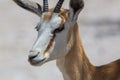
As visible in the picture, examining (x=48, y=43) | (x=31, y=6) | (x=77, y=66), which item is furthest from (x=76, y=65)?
(x=31, y=6)

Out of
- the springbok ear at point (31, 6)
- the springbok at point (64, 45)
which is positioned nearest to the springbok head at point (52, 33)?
the springbok at point (64, 45)

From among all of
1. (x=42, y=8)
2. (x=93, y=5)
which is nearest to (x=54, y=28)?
(x=42, y=8)

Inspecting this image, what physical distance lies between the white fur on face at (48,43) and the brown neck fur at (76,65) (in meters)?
0.11

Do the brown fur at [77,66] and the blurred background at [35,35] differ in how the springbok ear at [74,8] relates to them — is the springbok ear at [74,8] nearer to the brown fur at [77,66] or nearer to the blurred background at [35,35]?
the brown fur at [77,66]

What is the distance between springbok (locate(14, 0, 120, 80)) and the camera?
16.5ft

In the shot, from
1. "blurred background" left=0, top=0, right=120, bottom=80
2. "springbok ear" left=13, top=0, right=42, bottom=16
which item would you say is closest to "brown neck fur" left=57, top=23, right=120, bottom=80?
"springbok ear" left=13, top=0, right=42, bottom=16

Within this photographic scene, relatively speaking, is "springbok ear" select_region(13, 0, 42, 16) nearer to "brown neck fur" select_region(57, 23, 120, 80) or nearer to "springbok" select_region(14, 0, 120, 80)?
"springbok" select_region(14, 0, 120, 80)

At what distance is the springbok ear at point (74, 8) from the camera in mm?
5078

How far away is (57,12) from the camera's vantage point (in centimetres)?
517

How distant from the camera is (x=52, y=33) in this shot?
5043mm

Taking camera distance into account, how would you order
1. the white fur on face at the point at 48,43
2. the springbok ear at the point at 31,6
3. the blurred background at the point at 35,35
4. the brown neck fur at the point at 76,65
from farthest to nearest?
the blurred background at the point at 35,35 → the springbok ear at the point at 31,6 → the brown neck fur at the point at 76,65 → the white fur on face at the point at 48,43

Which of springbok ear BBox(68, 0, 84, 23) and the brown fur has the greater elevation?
springbok ear BBox(68, 0, 84, 23)

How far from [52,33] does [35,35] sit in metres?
4.12

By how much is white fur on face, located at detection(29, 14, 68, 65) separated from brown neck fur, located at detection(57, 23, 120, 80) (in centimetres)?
11
